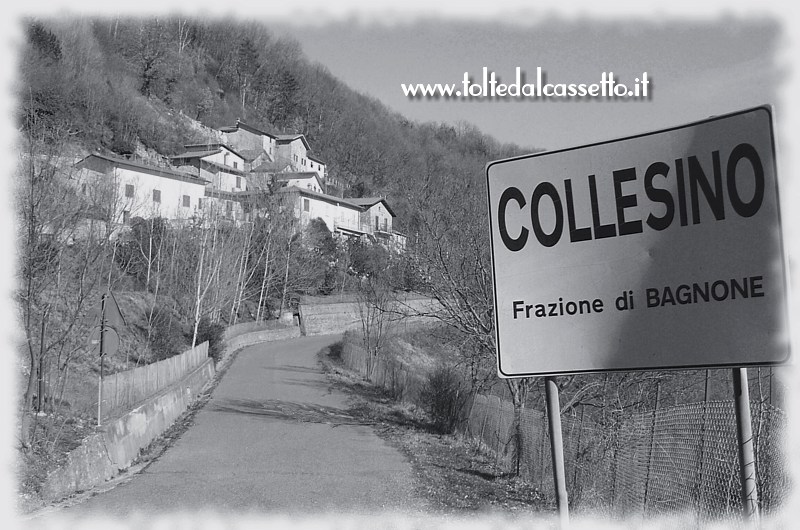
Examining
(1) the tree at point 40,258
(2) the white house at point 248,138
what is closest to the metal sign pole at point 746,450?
(1) the tree at point 40,258

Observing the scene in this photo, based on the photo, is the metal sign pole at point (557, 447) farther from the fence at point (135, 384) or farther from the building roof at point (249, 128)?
the building roof at point (249, 128)

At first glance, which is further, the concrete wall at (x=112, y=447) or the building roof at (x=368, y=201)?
the building roof at (x=368, y=201)

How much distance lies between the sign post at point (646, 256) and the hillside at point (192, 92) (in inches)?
1182

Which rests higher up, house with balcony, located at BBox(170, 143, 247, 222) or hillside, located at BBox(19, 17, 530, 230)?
hillside, located at BBox(19, 17, 530, 230)

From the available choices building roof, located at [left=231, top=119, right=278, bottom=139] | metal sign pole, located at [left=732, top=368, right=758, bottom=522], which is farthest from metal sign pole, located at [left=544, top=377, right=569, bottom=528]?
building roof, located at [left=231, top=119, right=278, bottom=139]

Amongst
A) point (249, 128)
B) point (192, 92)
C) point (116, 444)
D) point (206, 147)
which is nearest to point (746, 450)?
point (116, 444)

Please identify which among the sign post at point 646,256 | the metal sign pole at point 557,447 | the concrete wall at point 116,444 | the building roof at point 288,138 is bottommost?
the concrete wall at point 116,444

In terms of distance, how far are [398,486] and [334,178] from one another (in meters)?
91.5

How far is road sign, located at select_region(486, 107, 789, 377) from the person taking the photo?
2539 mm

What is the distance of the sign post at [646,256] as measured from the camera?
2.54 metres

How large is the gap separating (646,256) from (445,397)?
16259 mm

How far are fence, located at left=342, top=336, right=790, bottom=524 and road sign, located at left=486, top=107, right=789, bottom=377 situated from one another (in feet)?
9.12

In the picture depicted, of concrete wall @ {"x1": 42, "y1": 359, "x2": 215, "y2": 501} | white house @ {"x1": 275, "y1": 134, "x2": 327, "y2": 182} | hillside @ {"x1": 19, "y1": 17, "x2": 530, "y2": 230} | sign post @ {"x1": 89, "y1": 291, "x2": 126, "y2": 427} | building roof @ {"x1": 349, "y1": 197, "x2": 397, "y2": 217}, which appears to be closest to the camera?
concrete wall @ {"x1": 42, "y1": 359, "x2": 215, "y2": 501}

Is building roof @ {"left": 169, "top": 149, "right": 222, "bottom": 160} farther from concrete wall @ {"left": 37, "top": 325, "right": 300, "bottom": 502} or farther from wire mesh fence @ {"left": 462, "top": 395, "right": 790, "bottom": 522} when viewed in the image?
wire mesh fence @ {"left": 462, "top": 395, "right": 790, "bottom": 522}
